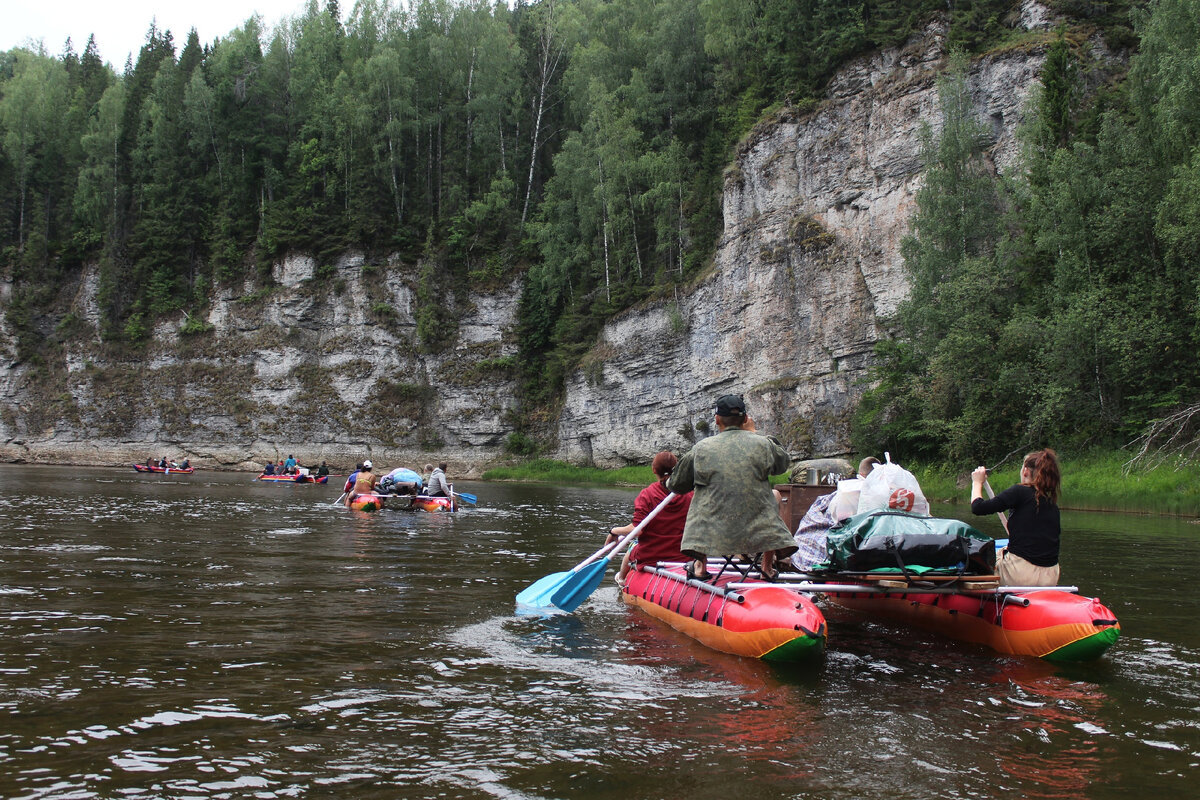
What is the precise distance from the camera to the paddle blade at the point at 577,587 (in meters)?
8.58

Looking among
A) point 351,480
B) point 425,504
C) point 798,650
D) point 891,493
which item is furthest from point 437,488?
point 798,650

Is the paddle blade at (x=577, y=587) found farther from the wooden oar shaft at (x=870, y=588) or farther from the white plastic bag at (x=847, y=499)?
the white plastic bag at (x=847, y=499)

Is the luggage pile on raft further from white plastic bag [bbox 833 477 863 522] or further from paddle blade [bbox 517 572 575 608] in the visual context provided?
paddle blade [bbox 517 572 575 608]

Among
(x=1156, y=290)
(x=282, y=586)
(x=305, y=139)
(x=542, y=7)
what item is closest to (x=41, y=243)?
(x=305, y=139)

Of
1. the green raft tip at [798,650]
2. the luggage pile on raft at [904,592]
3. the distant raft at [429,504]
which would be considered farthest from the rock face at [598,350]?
the green raft tip at [798,650]

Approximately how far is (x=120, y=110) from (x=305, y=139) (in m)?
16.0

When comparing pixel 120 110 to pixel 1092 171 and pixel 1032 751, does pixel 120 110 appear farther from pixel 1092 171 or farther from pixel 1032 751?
pixel 1032 751

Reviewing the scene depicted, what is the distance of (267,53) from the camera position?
6028 centimetres

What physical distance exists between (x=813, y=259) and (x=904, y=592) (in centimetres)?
3082

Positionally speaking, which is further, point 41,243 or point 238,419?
point 41,243

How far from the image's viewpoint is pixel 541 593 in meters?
8.87

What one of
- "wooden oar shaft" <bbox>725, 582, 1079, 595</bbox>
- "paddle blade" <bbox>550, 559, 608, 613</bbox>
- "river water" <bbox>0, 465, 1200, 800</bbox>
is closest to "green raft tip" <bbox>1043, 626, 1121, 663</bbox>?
"river water" <bbox>0, 465, 1200, 800</bbox>

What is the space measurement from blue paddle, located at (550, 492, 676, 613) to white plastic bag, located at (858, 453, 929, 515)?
6.37 ft

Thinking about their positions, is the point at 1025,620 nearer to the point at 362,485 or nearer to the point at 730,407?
the point at 730,407
